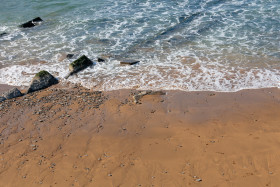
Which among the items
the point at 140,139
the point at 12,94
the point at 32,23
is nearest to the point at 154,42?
the point at 12,94

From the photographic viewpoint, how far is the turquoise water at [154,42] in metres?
11.6

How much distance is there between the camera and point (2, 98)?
10.5 m

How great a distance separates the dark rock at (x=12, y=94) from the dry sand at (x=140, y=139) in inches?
10.5

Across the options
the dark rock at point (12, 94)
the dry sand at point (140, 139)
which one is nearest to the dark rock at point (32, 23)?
the dark rock at point (12, 94)

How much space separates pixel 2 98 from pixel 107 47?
21.9ft

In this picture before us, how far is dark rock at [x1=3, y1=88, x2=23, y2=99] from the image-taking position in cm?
1059

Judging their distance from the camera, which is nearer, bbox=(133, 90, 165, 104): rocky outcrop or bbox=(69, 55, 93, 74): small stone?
bbox=(133, 90, 165, 104): rocky outcrop

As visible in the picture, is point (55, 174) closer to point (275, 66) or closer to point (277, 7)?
point (275, 66)

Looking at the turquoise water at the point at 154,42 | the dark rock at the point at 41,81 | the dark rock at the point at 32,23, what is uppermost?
the dark rock at the point at 32,23

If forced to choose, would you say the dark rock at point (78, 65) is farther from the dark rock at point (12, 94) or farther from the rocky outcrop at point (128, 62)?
the dark rock at point (12, 94)

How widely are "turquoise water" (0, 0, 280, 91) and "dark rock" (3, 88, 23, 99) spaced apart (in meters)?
1.47

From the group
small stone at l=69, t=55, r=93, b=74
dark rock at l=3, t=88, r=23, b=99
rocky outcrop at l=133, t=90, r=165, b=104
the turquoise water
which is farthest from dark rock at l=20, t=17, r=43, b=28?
rocky outcrop at l=133, t=90, r=165, b=104

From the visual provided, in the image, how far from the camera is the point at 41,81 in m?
11.4

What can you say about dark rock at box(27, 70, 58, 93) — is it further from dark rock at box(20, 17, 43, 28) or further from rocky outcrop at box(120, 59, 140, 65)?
dark rock at box(20, 17, 43, 28)
